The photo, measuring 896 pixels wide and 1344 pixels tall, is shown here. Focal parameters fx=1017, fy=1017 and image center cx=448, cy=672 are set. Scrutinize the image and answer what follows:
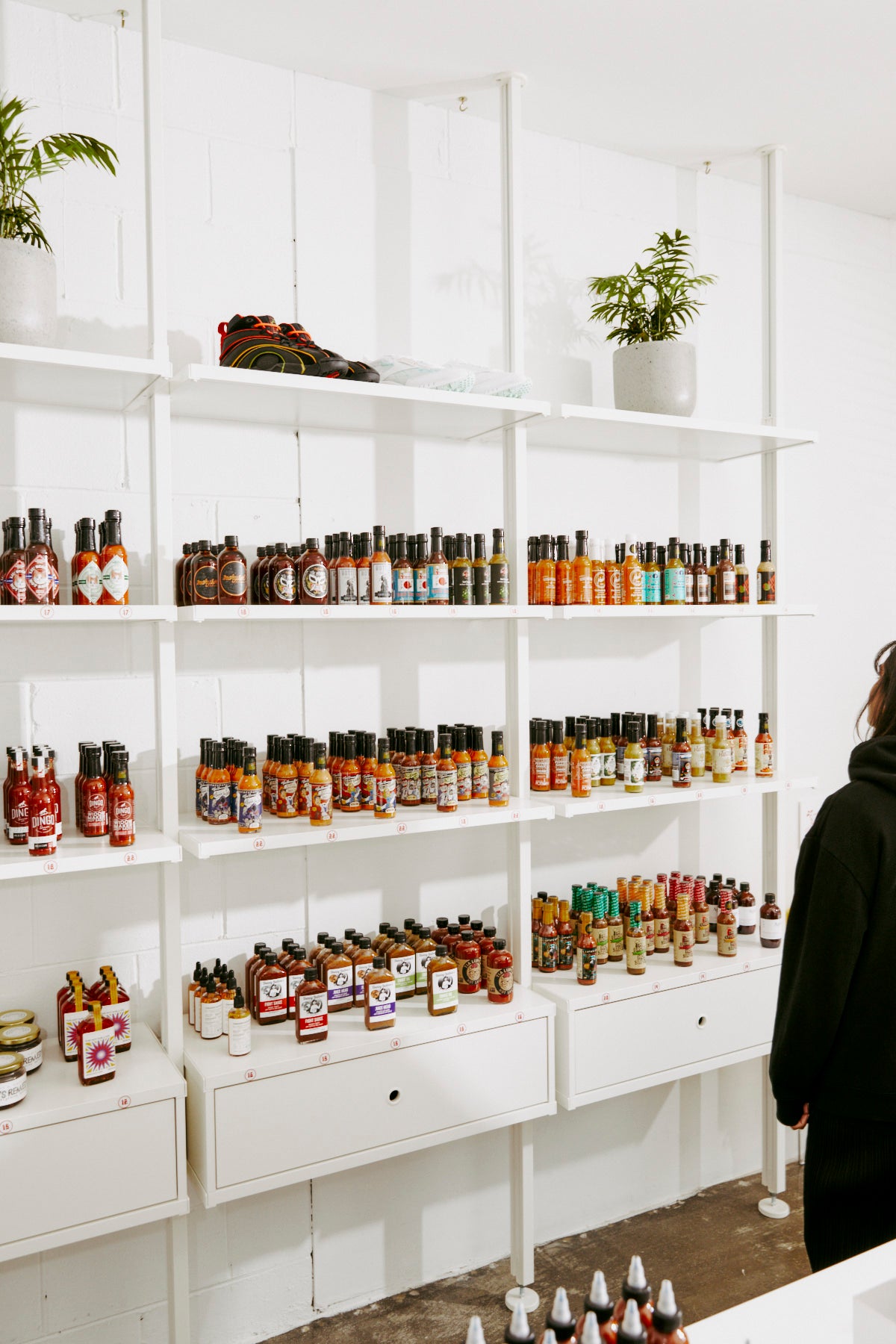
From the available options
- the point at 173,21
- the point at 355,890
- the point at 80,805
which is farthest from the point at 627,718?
the point at 173,21

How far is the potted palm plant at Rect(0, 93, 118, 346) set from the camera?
191cm

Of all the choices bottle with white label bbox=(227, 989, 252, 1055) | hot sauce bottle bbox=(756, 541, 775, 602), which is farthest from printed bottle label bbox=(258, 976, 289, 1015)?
hot sauce bottle bbox=(756, 541, 775, 602)

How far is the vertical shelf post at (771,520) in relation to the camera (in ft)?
10.0

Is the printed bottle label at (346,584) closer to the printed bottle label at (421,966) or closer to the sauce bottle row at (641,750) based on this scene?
the sauce bottle row at (641,750)

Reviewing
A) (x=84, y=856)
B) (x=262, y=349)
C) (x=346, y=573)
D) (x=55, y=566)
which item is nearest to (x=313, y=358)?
(x=262, y=349)

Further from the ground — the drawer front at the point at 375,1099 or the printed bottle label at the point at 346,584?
the printed bottle label at the point at 346,584

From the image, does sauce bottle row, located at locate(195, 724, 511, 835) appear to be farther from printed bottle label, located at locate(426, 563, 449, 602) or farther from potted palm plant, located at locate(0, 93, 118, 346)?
potted palm plant, located at locate(0, 93, 118, 346)

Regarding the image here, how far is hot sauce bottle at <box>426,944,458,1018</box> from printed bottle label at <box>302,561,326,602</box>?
0.91 meters

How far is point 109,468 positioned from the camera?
2.36 meters

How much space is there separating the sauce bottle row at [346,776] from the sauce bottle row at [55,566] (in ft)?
1.46

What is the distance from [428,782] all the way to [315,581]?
1.97ft

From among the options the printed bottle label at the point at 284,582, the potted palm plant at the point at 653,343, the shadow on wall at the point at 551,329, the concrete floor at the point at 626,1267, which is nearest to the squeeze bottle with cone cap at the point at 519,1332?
the printed bottle label at the point at 284,582

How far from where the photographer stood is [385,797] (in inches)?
92.4

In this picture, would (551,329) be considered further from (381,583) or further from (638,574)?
(381,583)
